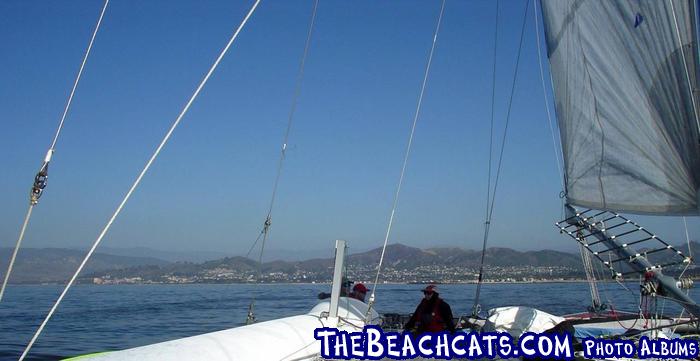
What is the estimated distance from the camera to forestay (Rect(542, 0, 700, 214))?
7941mm

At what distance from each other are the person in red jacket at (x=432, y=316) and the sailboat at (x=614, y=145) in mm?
636

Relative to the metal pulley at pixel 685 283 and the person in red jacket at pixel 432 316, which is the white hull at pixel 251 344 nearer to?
the person in red jacket at pixel 432 316

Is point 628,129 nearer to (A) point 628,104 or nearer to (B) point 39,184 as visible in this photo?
(A) point 628,104

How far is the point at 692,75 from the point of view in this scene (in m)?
7.69

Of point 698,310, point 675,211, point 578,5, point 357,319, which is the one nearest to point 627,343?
point 698,310

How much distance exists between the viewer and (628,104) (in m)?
8.86

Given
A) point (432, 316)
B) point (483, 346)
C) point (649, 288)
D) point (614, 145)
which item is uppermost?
point (614, 145)

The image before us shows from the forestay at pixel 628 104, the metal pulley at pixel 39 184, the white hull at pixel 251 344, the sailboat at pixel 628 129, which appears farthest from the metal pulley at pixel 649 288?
the metal pulley at pixel 39 184

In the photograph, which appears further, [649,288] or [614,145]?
[614,145]

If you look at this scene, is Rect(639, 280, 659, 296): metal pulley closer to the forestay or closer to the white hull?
the forestay

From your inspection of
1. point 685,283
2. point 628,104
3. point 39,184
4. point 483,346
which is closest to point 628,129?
point 628,104

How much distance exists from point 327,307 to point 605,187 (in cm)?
486

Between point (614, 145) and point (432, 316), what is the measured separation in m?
3.86

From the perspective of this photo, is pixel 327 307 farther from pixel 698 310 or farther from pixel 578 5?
pixel 578 5
